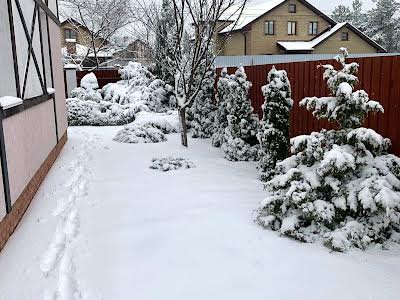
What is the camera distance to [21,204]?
4.71 metres

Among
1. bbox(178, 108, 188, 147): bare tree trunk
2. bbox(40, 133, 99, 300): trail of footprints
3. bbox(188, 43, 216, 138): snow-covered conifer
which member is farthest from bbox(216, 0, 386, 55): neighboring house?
bbox(40, 133, 99, 300): trail of footprints

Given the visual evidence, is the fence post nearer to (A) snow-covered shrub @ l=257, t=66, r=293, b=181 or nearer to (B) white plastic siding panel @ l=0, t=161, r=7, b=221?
(A) snow-covered shrub @ l=257, t=66, r=293, b=181

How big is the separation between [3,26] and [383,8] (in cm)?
4063

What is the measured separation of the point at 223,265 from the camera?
3375 millimetres

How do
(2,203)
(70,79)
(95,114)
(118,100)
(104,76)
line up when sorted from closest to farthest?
(2,203) → (95,114) → (118,100) → (70,79) → (104,76)

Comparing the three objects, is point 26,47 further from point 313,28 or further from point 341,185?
point 313,28

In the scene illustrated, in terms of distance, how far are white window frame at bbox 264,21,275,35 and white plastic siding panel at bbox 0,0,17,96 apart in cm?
3068

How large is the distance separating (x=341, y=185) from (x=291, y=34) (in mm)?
33102

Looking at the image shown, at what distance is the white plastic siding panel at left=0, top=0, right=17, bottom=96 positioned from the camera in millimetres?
4514

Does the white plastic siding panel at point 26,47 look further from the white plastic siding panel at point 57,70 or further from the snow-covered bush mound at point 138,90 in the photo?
the snow-covered bush mound at point 138,90

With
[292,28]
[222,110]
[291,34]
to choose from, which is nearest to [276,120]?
[222,110]

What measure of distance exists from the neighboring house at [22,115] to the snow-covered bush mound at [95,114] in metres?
6.51

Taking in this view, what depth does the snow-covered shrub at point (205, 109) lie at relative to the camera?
10.3 metres

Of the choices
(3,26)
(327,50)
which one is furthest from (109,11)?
(3,26)
